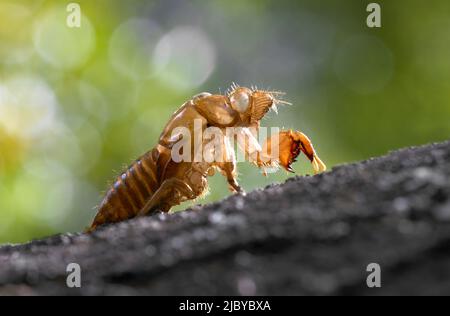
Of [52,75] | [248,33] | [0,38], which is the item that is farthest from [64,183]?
[248,33]

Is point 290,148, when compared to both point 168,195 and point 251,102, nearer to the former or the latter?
point 251,102

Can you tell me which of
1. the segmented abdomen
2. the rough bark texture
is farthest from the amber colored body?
the rough bark texture

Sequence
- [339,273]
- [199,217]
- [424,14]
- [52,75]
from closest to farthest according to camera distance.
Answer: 1. [339,273]
2. [199,217]
3. [424,14]
4. [52,75]

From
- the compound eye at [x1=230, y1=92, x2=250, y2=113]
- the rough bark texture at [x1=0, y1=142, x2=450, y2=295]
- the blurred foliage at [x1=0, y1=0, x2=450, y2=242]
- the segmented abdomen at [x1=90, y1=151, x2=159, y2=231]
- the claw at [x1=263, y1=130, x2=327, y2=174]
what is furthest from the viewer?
the blurred foliage at [x1=0, y1=0, x2=450, y2=242]

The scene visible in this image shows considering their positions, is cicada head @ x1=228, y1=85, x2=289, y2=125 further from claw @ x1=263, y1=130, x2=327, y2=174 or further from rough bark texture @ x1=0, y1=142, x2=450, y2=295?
rough bark texture @ x1=0, y1=142, x2=450, y2=295

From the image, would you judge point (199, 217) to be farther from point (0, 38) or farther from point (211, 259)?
point (0, 38)

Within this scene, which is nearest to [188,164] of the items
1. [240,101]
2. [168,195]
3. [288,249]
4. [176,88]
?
[168,195]

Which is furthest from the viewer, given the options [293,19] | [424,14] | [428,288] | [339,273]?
[293,19]
